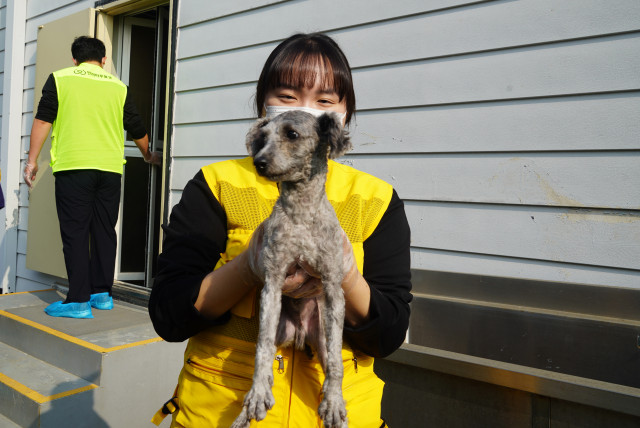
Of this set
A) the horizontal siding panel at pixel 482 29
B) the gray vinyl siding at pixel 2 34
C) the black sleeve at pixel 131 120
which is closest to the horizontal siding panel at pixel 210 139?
the black sleeve at pixel 131 120

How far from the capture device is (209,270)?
1579mm

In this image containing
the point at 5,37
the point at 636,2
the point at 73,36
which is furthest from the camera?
the point at 5,37

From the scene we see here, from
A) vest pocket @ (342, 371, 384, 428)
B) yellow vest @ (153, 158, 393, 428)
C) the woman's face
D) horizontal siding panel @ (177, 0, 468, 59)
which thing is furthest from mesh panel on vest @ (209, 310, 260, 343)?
horizontal siding panel @ (177, 0, 468, 59)

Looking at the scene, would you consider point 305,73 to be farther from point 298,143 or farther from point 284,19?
point 284,19

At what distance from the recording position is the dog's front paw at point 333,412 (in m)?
1.14

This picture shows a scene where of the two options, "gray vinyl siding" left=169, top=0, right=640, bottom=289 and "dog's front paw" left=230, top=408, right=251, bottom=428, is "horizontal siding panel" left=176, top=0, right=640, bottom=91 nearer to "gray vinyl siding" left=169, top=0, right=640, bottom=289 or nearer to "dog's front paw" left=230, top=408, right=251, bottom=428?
"gray vinyl siding" left=169, top=0, right=640, bottom=289

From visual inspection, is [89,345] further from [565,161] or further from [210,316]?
[565,161]

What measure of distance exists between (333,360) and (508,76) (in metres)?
2.22

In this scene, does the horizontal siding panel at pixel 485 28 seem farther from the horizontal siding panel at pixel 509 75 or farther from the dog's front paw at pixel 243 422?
the dog's front paw at pixel 243 422

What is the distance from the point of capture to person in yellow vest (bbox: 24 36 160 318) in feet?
13.3

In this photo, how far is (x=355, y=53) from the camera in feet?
11.0

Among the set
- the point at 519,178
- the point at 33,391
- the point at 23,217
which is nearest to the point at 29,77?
the point at 23,217

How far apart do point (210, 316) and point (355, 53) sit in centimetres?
249

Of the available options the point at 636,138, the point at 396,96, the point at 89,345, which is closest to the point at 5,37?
the point at 89,345
